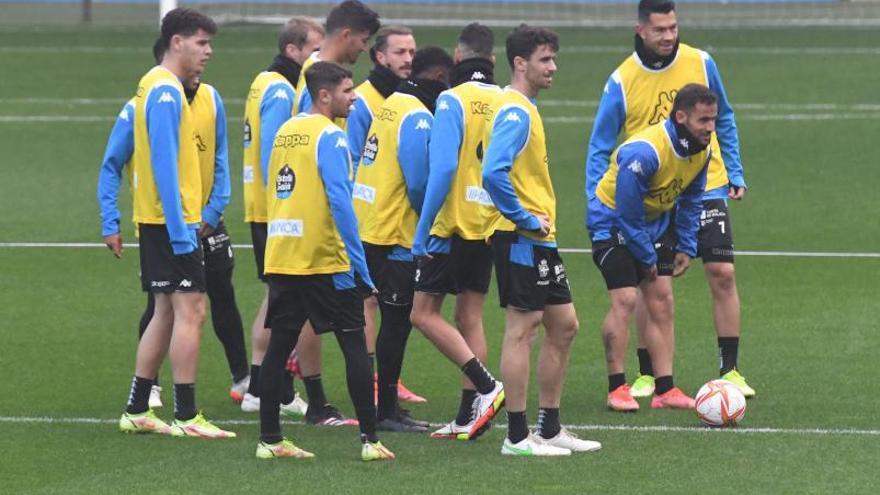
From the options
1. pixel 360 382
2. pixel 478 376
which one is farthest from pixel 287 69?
pixel 360 382

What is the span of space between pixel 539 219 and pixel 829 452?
1.99 meters

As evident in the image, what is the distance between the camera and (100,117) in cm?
2767

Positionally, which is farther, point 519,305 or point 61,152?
point 61,152

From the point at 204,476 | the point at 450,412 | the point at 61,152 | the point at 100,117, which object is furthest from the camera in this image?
the point at 100,117

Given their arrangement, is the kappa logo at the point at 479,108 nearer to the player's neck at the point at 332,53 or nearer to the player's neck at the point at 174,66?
the player's neck at the point at 332,53

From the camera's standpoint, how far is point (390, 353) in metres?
10.9

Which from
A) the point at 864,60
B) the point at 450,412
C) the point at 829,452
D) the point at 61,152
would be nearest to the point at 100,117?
the point at 61,152

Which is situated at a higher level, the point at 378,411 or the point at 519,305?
the point at 519,305

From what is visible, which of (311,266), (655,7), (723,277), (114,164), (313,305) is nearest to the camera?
(311,266)

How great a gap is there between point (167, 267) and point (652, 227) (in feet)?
9.94

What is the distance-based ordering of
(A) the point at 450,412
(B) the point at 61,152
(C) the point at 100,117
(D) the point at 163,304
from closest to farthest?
1. (D) the point at 163,304
2. (A) the point at 450,412
3. (B) the point at 61,152
4. (C) the point at 100,117

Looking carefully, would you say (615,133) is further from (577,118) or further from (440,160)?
(577,118)

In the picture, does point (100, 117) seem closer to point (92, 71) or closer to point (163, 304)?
point (92, 71)

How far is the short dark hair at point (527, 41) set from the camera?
32.1ft
